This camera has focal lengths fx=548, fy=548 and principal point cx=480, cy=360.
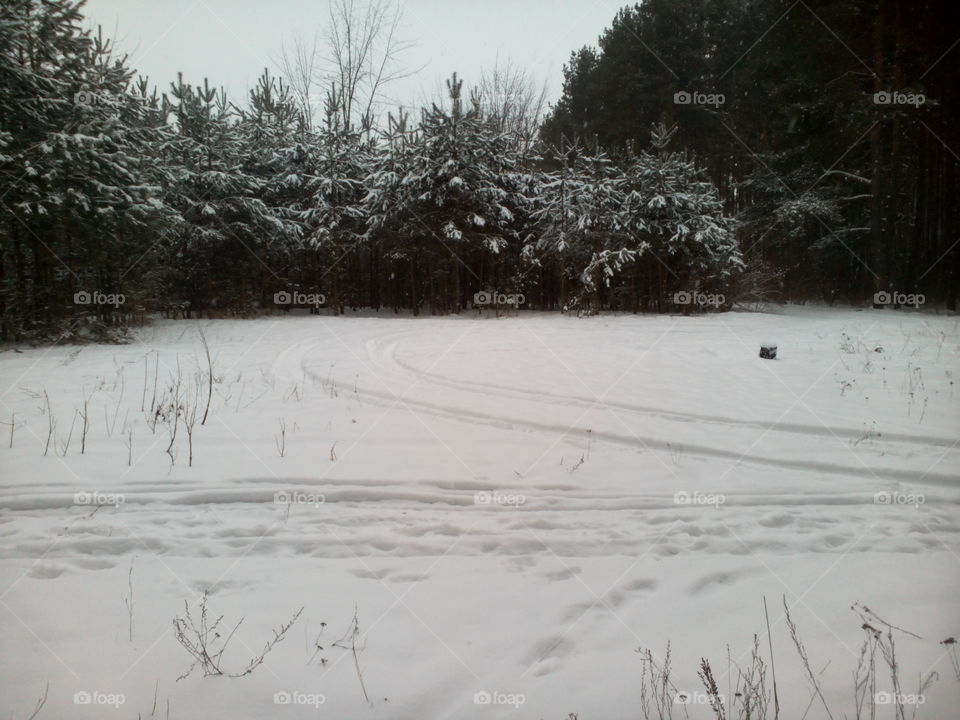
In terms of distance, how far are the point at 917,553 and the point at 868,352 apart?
8.04 metres

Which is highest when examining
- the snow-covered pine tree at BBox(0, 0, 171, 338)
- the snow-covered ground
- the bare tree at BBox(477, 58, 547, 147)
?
the bare tree at BBox(477, 58, 547, 147)

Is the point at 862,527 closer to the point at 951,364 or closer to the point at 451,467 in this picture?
the point at 451,467

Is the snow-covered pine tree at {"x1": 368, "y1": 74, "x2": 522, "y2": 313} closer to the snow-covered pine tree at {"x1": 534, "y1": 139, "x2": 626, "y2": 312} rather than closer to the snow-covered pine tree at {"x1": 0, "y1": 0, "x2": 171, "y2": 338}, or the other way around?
the snow-covered pine tree at {"x1": 534, "y1": 139, "x2": 626, "y2": 312}

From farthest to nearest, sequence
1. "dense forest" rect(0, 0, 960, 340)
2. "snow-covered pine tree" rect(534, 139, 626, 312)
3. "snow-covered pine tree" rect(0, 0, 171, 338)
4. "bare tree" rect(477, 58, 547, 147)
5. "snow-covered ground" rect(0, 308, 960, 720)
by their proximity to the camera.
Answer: "bare tree" rect(477, 58, 547, 147) → "snow-covered pine tree" rect(534, 139, 626, 312) → "dense forest" rect(0, 0, 960, 340) → "snow-covered pine tree" rect(0, 0, 171, 338) → "snow-covered ground" rect(0, 308, 960, 720)

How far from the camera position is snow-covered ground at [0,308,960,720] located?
2.52 m

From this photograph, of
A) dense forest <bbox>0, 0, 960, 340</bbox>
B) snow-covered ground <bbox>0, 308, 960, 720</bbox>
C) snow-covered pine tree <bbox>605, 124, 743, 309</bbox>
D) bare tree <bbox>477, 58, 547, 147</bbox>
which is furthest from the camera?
bare tree <bbox>477, 58, 547, 147</bbox>

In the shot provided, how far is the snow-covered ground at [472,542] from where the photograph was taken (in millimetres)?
2518

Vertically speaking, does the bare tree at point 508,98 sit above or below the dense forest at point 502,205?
above

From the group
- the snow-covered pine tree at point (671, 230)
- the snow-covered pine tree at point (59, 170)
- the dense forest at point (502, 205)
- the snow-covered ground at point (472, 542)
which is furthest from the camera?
the snow-covered pine tree at point (671, 230)

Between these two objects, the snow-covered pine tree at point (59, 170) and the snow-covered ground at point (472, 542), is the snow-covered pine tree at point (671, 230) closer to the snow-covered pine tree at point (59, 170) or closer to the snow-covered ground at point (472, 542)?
the snow-covered ground at point (472, 542)

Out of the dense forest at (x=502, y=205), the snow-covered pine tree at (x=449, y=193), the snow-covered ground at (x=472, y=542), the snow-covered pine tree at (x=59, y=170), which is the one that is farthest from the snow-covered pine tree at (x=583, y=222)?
the snow-covered pine tree at (x=59, y=170)

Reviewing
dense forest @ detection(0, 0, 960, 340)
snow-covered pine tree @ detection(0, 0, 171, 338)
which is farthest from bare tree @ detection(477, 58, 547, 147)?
snow-covered pine tree @ detection(0, 0, 171, 338)

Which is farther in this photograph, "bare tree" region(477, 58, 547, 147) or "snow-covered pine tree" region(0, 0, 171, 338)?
"bare tree" region(477, 58, 547, 147)

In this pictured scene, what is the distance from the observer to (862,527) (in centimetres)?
389
